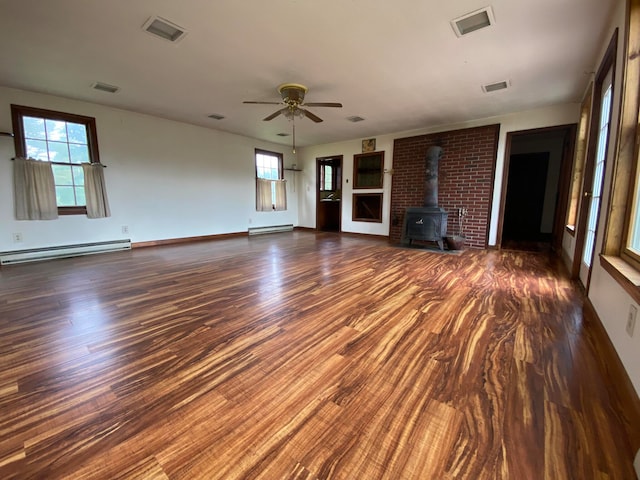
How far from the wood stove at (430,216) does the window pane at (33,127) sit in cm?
608

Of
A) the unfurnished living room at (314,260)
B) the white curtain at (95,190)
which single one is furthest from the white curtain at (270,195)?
the white curtain at (95,190)

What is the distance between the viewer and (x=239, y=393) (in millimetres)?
1286

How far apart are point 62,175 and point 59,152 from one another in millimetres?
349

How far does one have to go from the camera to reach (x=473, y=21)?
7.63 feet

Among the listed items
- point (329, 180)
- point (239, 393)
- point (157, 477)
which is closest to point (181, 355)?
point (239, 393)

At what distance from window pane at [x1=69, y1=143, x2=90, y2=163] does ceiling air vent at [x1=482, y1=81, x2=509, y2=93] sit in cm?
613

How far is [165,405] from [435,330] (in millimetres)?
1684

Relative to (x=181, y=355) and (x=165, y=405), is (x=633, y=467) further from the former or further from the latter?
(x=181, y=355)

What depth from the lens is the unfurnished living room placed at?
1.05m

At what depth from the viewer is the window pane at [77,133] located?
165 inches

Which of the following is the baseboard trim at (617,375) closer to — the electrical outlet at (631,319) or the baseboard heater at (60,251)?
the electrical outlet at (631,319)

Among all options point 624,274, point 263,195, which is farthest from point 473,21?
point 263,195

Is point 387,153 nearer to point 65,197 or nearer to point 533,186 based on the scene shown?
point 533,186

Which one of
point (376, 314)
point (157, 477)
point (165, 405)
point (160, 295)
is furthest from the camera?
point (160, 295)
